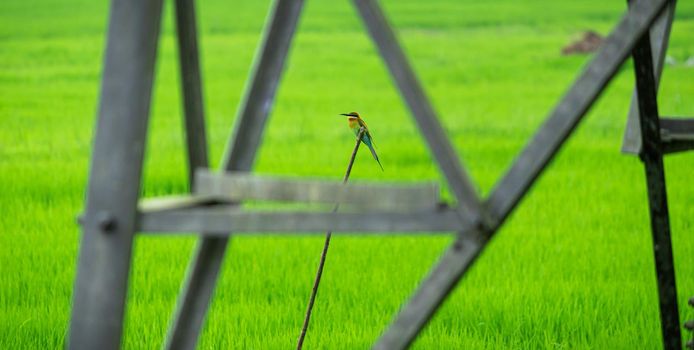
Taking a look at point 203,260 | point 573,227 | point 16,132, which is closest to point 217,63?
point 16,132

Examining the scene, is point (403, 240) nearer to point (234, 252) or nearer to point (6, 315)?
point (234, 252)

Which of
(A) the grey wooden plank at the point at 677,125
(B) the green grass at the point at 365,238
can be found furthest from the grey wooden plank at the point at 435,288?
(B) the green grass at the point at 365,238

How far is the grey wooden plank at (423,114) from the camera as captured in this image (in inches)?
82.4

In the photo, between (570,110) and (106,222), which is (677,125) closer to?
(570,110)

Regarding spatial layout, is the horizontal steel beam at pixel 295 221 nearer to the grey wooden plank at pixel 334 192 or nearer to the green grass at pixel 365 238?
the grey wooden plank at pixel 334 192

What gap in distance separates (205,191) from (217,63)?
1277 cm

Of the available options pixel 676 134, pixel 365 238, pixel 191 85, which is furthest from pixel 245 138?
pixel 365 238

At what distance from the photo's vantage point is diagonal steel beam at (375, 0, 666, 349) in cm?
212

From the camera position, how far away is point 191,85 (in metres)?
2.49

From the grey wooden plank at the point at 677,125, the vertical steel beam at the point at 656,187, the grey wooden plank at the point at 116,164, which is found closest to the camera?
the grey wooden plank at the point at 116,164

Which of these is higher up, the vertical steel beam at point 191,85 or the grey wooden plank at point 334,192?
the vertical steel beam at point 191,85

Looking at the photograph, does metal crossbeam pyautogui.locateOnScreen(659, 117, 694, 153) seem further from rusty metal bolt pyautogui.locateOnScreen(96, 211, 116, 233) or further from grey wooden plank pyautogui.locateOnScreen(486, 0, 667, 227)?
rusty metal bolt pyautogui.locateOnScreen(96, 211, 116, 233)

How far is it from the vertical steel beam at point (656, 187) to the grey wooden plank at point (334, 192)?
4.00 ft

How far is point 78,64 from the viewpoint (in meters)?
14.8
